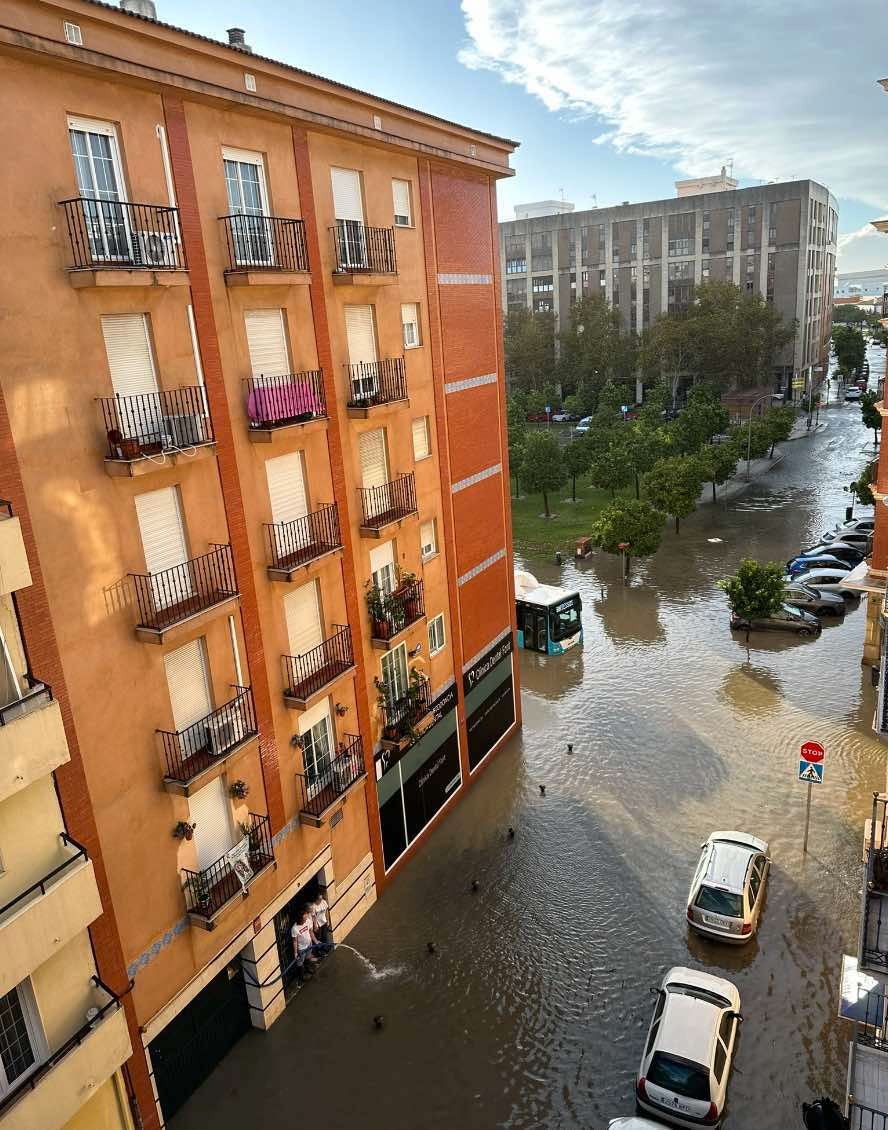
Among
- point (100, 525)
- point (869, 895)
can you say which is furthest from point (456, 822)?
point (100, 525)

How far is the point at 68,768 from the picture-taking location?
11234 millimetres

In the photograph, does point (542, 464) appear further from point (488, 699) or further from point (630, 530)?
point (488, 699)

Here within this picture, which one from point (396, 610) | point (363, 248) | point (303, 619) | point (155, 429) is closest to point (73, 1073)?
point (303, 619)

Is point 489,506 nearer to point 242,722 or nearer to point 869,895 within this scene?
point 242,722

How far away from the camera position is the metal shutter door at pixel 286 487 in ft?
49.9

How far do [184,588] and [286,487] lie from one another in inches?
125

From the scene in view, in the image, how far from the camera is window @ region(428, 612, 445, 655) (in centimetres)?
2139

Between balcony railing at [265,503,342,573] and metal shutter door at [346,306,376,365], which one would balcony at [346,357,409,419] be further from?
balcony railing at [265,503,342,573]

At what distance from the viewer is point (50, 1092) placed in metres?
10.2

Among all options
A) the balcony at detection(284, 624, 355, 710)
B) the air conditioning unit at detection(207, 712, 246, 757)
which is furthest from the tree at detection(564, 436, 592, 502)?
the air conditioning unit at detection(207, 712, 246, 757)

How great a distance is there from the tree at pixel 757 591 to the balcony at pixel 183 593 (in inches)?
893

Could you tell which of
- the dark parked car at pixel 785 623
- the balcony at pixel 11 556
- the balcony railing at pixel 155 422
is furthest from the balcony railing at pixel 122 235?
the dark parked car at pixel 785 623

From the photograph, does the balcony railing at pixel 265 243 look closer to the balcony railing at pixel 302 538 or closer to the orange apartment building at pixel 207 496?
the orange apartment building at pixel 207 496

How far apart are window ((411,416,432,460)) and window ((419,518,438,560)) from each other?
177cm
